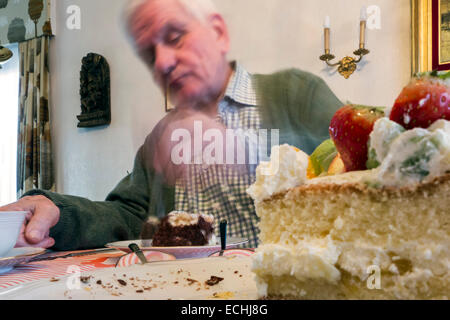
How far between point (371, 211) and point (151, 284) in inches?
15.6

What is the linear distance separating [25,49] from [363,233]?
404 centimetres

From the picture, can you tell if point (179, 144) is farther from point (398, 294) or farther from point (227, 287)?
point (398, 294)

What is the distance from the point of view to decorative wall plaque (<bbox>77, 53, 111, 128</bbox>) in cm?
320

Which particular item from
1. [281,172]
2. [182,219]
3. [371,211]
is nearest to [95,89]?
[182,219]

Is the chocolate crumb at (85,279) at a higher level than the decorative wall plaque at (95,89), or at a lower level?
lower

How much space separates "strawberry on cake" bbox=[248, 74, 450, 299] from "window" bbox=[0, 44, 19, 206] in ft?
13.4

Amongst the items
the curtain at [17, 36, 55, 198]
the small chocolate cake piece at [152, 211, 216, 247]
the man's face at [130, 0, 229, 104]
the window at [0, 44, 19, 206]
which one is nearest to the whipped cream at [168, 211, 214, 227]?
the small chocolate cake piece at [152, 211, 216, 247]

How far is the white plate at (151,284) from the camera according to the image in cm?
55

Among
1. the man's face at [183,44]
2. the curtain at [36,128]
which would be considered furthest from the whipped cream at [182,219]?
the curtain at [36,128]

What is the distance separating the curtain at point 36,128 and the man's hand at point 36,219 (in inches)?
101

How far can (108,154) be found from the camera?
131 inches

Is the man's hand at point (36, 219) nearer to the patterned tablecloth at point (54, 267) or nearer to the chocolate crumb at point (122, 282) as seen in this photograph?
the patterned tablecloth at point (54, 267)

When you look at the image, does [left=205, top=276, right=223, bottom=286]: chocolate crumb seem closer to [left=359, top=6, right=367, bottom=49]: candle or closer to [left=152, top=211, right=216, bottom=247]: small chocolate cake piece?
[left=152, top=211, right=216, bottom=247]: small chocolate cake piece

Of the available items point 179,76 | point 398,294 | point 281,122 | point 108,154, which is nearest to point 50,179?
Answer: point 108,154
